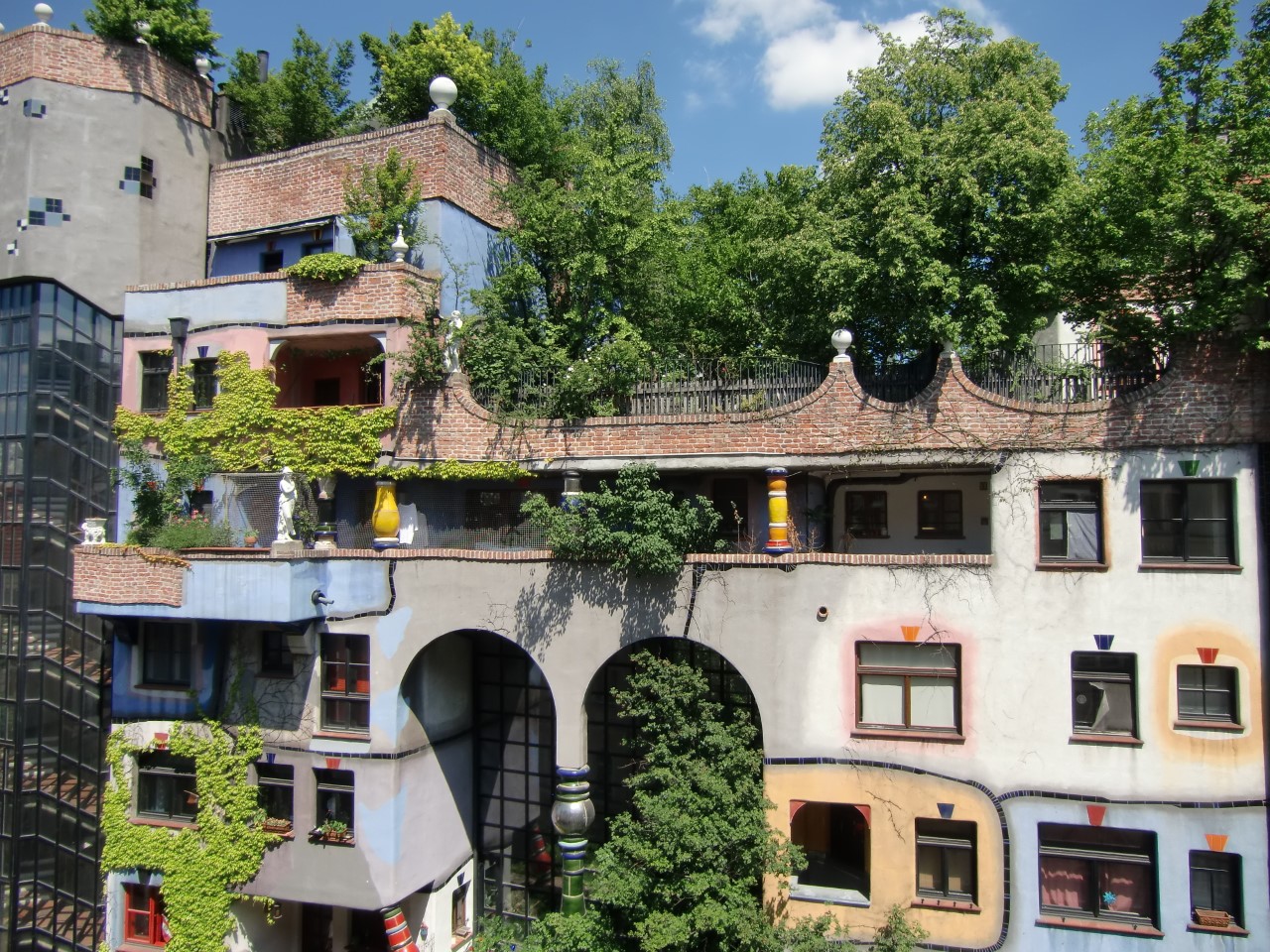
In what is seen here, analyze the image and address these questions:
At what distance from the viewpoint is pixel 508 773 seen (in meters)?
21.3

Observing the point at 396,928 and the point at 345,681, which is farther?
the point at 345,681

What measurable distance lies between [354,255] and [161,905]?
1578 centimetres

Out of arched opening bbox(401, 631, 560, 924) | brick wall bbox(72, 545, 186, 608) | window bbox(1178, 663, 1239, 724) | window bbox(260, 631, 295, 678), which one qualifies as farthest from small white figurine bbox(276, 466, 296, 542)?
window bbox(1178, 663, 1239, 724)

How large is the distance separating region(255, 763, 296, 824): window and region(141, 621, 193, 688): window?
9.37 ft

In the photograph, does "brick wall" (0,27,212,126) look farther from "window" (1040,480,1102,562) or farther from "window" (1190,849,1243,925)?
"window" (1190,849,1243,925)

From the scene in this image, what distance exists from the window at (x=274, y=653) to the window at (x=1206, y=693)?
17322 mm

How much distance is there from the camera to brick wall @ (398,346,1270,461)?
47.8 ft

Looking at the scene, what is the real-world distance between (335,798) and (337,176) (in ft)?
49.0

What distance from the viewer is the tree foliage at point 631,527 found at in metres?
16.1

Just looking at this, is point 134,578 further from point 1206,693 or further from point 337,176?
point 1206,693

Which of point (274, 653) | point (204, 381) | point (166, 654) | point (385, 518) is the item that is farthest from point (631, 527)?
point (166, 654)

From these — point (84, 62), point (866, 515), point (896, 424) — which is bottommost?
point (866, 515)

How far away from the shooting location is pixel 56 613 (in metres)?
21.2

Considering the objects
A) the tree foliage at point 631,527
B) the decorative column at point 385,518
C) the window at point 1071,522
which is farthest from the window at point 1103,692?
the decorative column at point 385,518
